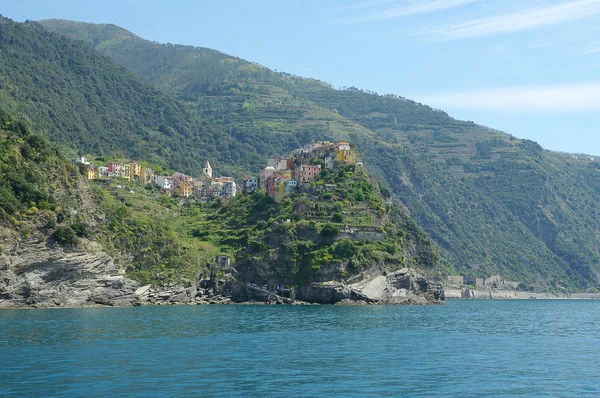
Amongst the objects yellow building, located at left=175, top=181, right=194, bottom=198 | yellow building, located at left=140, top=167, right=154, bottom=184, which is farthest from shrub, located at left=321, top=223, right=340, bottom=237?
yellow building, located at left=140, top=167, right=154, bottom=184

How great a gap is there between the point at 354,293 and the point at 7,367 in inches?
2911

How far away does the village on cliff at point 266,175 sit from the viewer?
146 m

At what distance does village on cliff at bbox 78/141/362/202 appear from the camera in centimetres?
14550

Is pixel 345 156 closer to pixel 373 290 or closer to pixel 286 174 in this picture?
pixel 286 174

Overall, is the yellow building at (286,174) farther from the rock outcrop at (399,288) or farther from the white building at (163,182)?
the white building at (163,182)

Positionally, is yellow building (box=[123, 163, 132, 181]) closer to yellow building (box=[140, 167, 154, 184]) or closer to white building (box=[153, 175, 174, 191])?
yellow building (box=[140, 167, 154, 184])

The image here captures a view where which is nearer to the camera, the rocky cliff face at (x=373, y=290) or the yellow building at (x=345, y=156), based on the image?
A: the rocky cliff face at (x=373, y=290)

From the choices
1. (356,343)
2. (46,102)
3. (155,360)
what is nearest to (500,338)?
(356,343)

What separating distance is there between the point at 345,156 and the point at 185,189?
142 feet

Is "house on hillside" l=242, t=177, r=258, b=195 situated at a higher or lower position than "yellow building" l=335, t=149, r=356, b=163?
lower

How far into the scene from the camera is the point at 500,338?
6919cm

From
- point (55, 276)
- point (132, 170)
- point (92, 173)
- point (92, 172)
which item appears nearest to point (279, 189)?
point (92, 173)

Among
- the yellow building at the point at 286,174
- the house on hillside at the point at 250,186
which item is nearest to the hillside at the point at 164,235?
the yellow building at the point at 286,174

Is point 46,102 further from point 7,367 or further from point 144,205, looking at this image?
point 7,367
